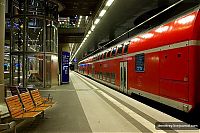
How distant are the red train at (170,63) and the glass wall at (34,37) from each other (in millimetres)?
7730

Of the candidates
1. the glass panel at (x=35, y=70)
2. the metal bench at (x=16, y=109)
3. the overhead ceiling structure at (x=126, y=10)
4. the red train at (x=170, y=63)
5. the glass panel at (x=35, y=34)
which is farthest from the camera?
the glass panel at (x=35, y=70)

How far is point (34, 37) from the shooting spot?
58.6 feet

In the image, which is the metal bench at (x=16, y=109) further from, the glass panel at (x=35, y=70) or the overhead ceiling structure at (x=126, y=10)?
the glass panel at (x=35, y=70)

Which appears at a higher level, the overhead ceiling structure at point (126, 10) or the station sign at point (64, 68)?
the overhead ceiling structure at point (126, 10)

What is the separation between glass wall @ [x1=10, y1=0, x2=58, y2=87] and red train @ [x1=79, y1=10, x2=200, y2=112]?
7.73 m

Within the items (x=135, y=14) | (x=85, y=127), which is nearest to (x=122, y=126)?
(x=85, y=127)

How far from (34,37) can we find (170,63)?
13.2m

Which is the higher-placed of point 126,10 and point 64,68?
point 126,10

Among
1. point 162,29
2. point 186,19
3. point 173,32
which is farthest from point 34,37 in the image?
point 186,19

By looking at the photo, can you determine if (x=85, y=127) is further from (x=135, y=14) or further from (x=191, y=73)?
(x=135, y=14)

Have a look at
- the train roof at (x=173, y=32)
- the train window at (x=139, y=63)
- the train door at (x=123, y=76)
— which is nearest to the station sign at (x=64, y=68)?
the train door at (x=123, y=76)

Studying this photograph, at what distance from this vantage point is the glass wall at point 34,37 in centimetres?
1592

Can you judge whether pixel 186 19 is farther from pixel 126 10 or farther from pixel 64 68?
pixel 64 68

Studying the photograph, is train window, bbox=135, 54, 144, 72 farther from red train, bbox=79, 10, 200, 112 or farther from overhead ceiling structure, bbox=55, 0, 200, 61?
overhead ceiling structure, bbox=55, 0, 200, 61
